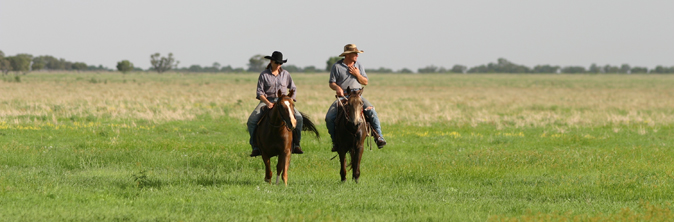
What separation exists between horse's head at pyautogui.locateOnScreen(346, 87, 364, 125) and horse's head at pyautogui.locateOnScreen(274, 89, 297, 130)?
3.18 ft

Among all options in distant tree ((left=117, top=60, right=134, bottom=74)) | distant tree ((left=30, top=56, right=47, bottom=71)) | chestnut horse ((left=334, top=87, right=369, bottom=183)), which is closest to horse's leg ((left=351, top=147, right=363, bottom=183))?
chestnut horse ((left=334, top=87, right=369, bottom=183))

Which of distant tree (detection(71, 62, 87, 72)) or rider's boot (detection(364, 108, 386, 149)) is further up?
rider's boot (detection(364, 108, 386, 149))

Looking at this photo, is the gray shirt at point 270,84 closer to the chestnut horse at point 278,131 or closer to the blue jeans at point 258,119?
the blue jeans at point 258,119

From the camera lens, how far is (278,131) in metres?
10.2

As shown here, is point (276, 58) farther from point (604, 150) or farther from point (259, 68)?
point (259, 68)

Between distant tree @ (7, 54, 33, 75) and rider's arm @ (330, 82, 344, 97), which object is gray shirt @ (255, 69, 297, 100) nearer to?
rider's arm @ (330, 82, 344, 97)

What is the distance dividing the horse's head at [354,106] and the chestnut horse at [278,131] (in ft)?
3.03

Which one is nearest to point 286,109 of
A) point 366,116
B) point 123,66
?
point 366,116

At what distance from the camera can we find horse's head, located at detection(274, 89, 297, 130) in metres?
9.60

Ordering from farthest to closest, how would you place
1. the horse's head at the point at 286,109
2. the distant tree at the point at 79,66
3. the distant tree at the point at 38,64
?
the distant tree at the point at 79,66, the distant tree at the point at 38,64, the horse's head at the point at 286,109

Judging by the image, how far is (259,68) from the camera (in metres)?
187

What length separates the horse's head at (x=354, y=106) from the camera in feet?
33.1

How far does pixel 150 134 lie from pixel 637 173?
12.9m

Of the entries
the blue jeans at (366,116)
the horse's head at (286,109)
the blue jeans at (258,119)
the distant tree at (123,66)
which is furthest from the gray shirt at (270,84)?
the distant tree at (123,66)
